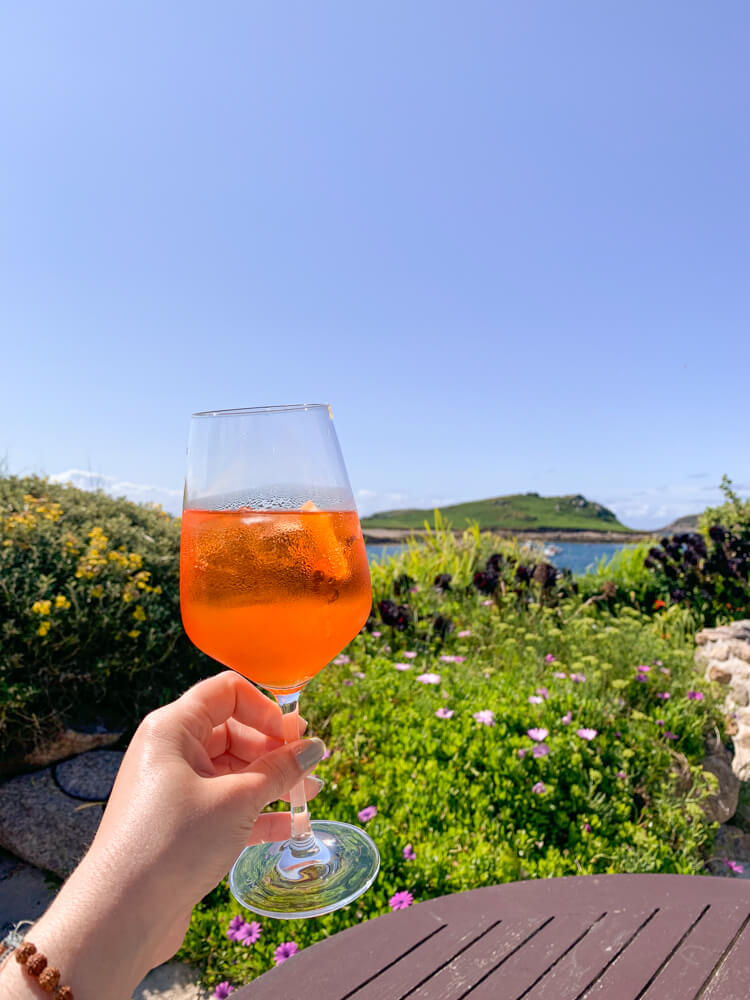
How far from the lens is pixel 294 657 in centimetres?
131

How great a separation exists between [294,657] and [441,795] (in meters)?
2.02

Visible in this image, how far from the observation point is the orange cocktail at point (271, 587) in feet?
4.11

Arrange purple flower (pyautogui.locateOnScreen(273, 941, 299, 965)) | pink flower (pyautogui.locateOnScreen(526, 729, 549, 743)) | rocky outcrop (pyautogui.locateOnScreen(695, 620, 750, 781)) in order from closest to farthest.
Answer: purple flower (pyautogui.locateOnScreen(273, 941, 299, 965)) → pink flower (pyautogui.locateOnScreen(526, 729, 549, 743)) → rocky outcrop (pyautogui.locateOnScreen(695, 620, 750, 781))

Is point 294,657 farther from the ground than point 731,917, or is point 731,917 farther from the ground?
point 294,657

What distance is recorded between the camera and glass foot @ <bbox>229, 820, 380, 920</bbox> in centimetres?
132

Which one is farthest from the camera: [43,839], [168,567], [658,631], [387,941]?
[658,631]

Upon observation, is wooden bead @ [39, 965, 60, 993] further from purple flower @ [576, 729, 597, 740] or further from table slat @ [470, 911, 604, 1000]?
purple flower @ [576, 729, 597, 740]

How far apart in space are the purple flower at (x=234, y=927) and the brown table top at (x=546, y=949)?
1321 millimetres

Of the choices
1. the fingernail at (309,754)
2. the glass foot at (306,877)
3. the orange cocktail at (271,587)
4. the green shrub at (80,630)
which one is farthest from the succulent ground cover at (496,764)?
the orange cocktail at (271,587)

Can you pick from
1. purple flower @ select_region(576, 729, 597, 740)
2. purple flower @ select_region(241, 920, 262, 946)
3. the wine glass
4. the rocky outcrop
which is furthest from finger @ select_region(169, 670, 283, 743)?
the rocky outcrop

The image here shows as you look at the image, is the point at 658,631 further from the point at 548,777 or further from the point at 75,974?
the point at 75,974

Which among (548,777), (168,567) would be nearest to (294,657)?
(548,777)

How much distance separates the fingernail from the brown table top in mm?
432

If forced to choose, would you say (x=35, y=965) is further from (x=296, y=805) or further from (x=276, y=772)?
(x=296, y=805)
